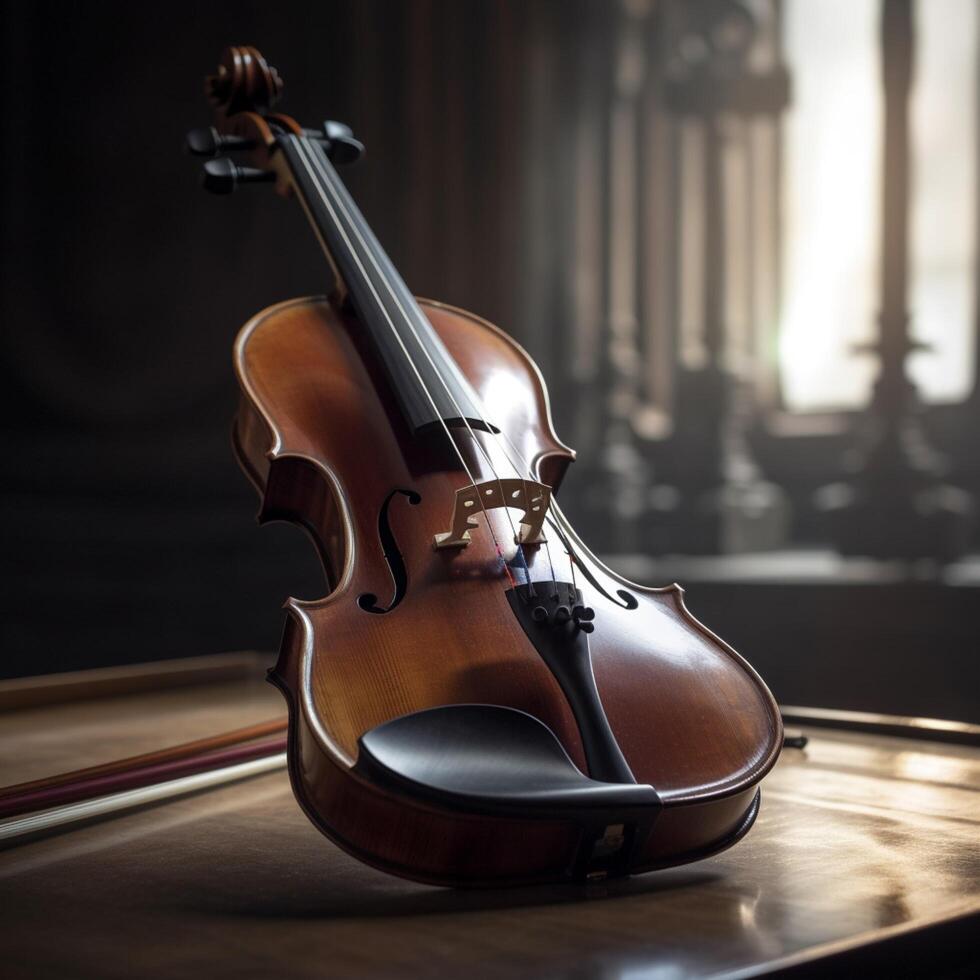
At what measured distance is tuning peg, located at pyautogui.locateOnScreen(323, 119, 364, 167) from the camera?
1.40m

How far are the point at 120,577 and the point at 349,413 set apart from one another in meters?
1.45

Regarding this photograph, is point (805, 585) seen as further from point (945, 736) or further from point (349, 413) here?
point (349, 413)

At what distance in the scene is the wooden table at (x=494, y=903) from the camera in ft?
2.01

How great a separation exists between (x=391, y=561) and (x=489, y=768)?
0.23m

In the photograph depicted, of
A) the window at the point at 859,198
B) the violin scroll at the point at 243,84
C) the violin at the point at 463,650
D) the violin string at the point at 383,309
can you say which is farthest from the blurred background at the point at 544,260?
the violin at the point at 463,650

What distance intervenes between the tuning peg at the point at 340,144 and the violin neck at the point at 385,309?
1.3 inches

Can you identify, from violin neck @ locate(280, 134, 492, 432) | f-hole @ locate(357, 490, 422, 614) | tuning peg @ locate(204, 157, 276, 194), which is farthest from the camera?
tuning peg @ locate(204, 157, 276, 194)

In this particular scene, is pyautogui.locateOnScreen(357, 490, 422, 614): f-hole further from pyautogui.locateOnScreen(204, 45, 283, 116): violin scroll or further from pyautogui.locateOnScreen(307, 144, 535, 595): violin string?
pyautogui.locateOnScreen(204, 45, 283, 116): violin scroll

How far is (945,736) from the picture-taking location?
3.85 ft

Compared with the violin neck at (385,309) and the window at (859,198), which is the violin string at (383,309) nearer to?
the violin neck at (385,309)

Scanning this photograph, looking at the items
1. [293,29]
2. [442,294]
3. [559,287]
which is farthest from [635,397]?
[293,29]

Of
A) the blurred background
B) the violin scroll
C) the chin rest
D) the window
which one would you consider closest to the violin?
the chin rest

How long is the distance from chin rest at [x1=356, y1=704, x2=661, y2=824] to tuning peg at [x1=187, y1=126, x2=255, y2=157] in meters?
0.81

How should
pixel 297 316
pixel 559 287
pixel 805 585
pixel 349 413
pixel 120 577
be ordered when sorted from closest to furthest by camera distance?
pixel 349 413 → pixel 297 316 → pixel 805 585 → pixel 120 577 → pixel 559 287
